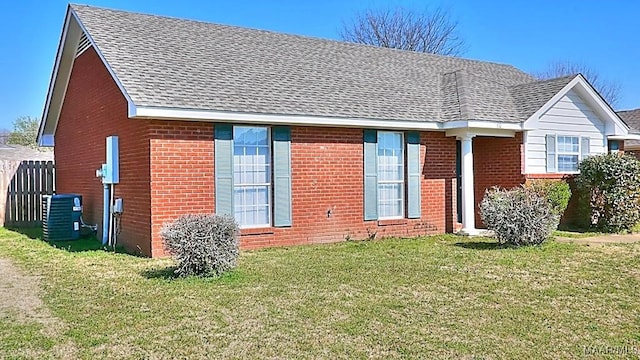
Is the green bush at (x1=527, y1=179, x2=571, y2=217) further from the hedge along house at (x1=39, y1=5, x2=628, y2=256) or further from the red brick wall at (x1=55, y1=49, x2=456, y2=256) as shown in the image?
the red brick wall at (x1=55, y1=49, x2=456, y2=256)

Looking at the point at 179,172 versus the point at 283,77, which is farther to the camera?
the point at 283,77

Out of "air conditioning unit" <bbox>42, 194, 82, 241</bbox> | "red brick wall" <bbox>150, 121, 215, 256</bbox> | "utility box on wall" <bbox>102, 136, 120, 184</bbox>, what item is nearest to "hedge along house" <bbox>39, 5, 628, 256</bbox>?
"red brick wall" <bbox>150, 121, 215, 256</bbox>

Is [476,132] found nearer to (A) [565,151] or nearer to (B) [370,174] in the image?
(B) [370,174]

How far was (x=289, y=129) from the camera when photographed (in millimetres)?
11211

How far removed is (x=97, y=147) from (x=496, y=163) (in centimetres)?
1006

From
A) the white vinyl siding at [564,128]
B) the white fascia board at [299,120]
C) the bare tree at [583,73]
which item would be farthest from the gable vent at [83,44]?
the bare tree at [583,73]

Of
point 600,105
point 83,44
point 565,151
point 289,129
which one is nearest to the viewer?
point 289,129

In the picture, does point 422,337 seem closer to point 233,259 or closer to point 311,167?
point 233,259

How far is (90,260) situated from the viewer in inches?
378

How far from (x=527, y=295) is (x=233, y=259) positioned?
4121 mm

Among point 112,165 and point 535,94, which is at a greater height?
point 535,94

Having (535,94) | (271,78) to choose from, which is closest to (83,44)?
(271,78)

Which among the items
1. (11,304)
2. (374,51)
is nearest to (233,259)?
(11,304)

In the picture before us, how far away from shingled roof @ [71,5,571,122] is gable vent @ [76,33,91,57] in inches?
32.8
